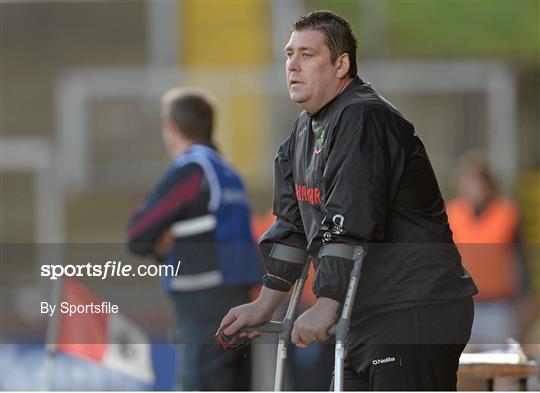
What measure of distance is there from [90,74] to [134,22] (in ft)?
3.21

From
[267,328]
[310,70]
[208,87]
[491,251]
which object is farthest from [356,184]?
[208,87]

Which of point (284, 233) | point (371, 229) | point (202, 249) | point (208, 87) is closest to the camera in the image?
point (371, 229)

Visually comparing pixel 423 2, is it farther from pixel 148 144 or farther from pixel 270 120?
pixel 148 144

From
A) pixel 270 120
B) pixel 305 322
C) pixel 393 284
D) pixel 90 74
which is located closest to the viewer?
pixel 305 322

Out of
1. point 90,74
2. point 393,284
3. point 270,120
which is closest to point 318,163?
point 393,284

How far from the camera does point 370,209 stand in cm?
336

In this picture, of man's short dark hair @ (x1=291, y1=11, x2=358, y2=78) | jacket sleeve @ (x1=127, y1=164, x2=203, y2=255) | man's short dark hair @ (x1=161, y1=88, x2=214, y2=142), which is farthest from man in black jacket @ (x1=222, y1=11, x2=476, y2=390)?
man's short dark hair @ (x1=161, y1=88, x2=214, y2=142)

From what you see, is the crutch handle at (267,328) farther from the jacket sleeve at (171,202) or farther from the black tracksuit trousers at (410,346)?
the jacket sleeve at (171,202)

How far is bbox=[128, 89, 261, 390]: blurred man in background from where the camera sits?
18.5 ft

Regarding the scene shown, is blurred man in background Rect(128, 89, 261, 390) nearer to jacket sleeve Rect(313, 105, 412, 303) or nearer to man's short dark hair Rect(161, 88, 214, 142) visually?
man's short dark hair Rect(161, 88, 214, 142)

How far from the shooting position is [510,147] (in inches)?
484

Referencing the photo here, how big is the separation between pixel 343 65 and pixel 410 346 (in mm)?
851

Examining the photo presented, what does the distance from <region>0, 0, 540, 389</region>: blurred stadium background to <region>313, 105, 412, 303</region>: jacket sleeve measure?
789 cm

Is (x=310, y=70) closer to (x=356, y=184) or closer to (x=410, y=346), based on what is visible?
(x=356, y=184)
